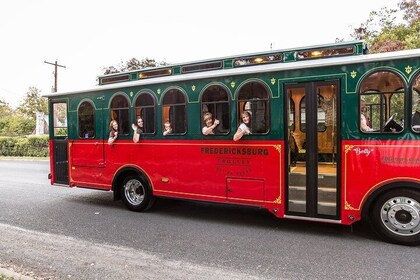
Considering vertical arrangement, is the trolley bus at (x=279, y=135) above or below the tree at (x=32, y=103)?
below

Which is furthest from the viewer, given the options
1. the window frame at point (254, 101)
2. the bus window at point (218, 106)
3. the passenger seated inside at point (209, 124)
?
the passenger seated inside at point (209, 124)

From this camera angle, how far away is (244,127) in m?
6.11

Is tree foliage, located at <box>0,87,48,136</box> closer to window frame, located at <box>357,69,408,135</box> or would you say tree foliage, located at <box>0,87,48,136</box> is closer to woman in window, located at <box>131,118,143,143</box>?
woman in window, located at <box>131,118,143,143</box>

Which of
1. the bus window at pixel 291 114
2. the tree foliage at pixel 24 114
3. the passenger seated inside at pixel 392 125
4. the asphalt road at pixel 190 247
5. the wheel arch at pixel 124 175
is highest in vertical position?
the tree foliage at pixel 24 114

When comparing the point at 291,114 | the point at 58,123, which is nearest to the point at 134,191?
the point at 58,123

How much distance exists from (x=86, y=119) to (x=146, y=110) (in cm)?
182

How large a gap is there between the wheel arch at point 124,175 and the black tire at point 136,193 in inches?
3.1

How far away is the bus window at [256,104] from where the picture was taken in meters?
6.00

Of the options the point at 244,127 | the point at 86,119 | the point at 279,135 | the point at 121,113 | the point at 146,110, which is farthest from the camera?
the point at 86,119

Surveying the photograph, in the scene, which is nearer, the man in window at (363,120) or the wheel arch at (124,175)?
the man in window at (363,120)

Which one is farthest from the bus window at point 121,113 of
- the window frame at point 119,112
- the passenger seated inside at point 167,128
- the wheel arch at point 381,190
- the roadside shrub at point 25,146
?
the roadside shrub at point 25,146

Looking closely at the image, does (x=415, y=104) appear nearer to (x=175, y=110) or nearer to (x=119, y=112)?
(x=175, y=110)

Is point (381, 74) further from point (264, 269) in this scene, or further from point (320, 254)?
point (264, 269)

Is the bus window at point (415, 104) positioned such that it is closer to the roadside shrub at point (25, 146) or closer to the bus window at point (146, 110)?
the bus window at point (146, 110)
